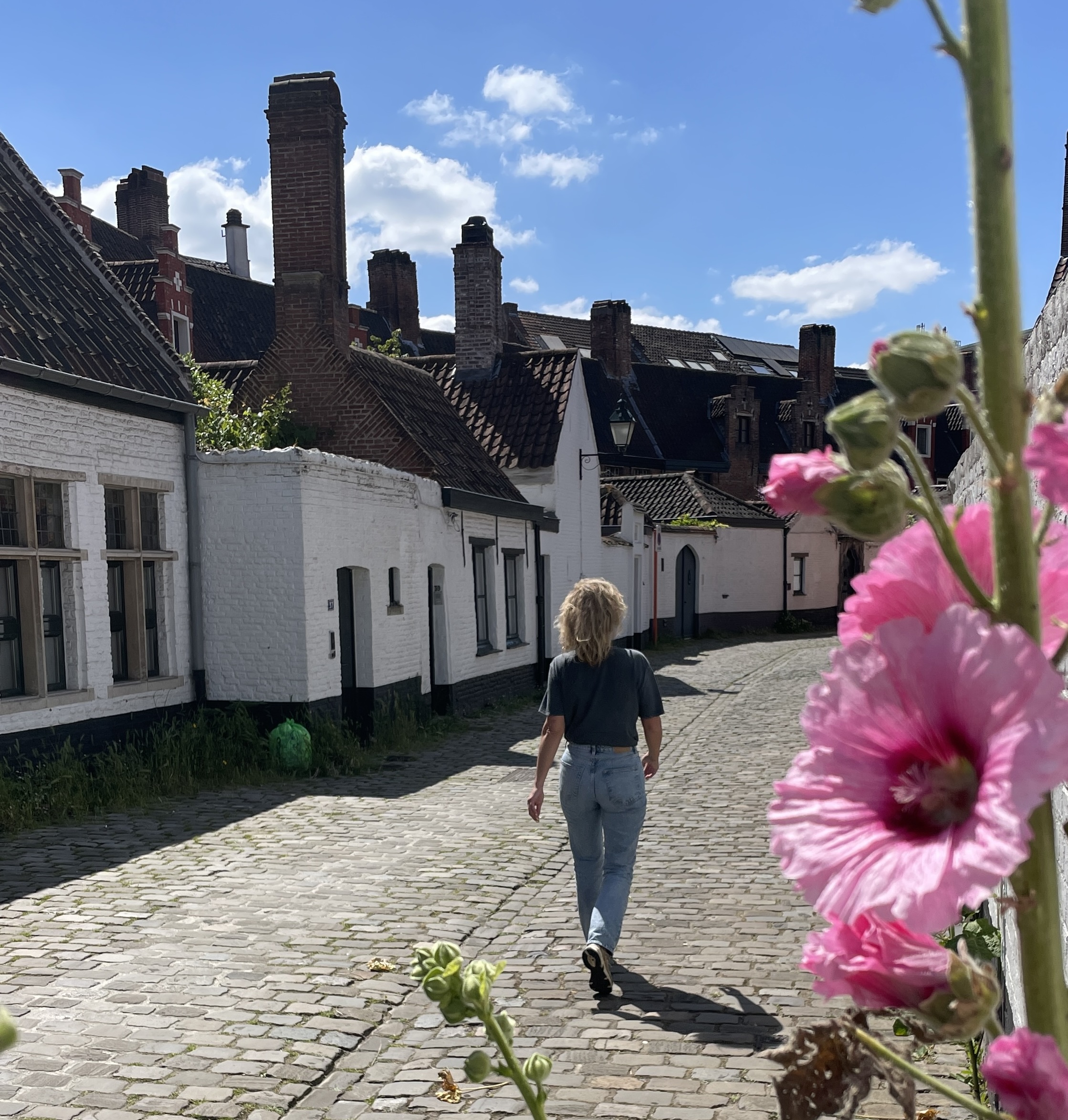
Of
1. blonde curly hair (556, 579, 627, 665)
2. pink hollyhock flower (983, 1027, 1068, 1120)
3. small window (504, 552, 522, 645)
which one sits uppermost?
pink hollyhock flower (983, 1027, 1068, 1120)

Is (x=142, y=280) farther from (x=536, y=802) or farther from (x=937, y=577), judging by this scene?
(x=937, y=577)

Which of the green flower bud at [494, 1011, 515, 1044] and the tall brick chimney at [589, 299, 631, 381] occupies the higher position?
the tall brick chimney at [589, 299, 631, 381]

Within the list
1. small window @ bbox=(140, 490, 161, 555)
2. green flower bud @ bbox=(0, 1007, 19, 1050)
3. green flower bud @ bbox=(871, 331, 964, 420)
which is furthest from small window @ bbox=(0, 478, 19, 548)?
green flower bud @ bbox=(871, 331, 964, 420)

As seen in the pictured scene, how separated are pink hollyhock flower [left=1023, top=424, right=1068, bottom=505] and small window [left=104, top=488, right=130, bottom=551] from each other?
12212mm

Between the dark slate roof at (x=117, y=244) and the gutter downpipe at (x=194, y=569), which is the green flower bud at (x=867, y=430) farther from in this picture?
the dark slate roof at (x=117, y=244)

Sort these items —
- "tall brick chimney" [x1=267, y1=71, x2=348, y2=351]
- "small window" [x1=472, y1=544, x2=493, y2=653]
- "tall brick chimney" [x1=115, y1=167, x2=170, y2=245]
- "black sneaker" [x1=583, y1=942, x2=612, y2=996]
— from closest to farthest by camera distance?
"black sneaker" [x1=583, y1=942, x2=612, y2=996] < "tall brick chimney" [x1=267, y1=71, x2=348, y2=351] < "small window" [x1=472, y1=544, x2=493, y2=653] < "tall brick chimney" [x1=115, y1=167, x2=170, y2=245]

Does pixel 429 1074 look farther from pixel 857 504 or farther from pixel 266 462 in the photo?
pixel 266 462

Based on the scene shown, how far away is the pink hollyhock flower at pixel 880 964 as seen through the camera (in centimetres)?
75

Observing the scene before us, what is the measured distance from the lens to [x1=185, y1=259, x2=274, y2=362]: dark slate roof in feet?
107

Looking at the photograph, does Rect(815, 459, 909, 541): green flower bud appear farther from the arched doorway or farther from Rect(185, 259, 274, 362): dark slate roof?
the arched doorway

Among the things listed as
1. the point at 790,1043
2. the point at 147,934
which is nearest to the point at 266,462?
the point at 147,934

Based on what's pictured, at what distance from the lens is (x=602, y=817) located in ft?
20.5

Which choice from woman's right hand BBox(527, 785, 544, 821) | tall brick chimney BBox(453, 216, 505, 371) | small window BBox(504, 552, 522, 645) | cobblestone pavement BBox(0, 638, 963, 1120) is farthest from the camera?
tall brick chimney BBox(453, 216, 505, 371)

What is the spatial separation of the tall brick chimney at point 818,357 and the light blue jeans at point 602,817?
40.7 meters
